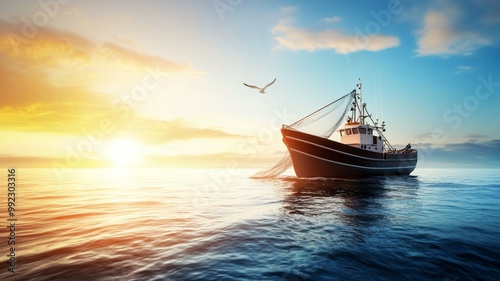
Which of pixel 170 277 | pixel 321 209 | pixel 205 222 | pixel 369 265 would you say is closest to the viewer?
pixel 170 277

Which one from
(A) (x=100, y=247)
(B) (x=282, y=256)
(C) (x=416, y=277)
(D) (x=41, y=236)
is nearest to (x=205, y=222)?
(A) (x=100, y=247)

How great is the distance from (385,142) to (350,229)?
47.5 m

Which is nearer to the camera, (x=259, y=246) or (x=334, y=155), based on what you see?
(x=259, y=246)

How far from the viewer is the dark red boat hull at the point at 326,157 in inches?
1350

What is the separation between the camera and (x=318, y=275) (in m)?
6.16

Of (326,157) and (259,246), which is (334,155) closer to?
(326,157)

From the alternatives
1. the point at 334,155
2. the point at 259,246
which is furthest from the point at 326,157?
the point at 259,246

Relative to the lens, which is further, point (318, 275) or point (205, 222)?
point (205, 222)

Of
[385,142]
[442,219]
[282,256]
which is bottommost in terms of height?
[442,219]

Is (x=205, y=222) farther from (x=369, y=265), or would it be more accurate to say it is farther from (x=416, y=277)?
(x=416, y=277)

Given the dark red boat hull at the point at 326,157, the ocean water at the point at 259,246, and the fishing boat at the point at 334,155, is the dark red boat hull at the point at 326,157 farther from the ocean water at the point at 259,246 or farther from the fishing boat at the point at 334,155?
the ocean water at the point at 259,246

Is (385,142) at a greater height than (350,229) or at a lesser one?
greater

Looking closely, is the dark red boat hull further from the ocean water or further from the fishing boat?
the ocean water

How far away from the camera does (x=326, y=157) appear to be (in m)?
34.8
